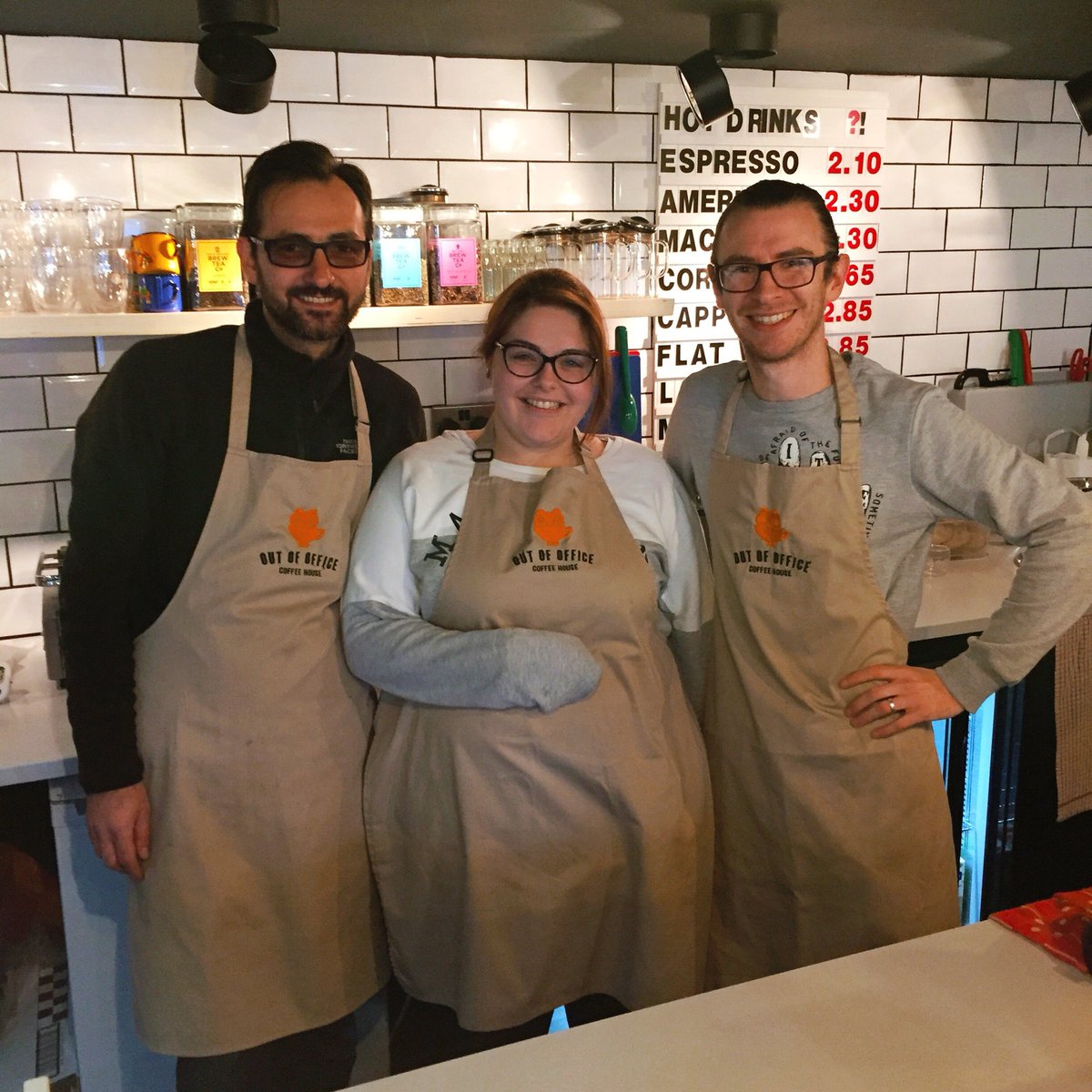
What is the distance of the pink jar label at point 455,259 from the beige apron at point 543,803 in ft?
2.07

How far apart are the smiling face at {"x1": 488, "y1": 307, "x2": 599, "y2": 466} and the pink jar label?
59 cm

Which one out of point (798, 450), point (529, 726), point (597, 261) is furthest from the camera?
point (597, 261)

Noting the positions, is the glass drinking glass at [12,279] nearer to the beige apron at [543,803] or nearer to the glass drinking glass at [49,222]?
the glass drinking glass at [49,222]

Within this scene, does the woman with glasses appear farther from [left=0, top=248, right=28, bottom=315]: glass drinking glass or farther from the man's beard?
[left=0, top=248, right=28, bottom=315]: glass drinking glass

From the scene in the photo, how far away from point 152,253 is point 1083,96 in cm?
210

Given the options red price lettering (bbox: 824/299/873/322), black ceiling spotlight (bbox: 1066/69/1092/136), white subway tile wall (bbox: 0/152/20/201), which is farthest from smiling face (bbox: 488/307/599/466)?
black ceiling spotlight (bbox: 1066/69/1092/136)

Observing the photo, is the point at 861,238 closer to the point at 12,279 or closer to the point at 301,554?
the point at 301,554

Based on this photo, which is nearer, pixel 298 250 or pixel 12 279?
pixel 298 250

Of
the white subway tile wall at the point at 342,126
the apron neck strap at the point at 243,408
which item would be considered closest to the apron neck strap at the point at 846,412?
the apron neck strap at the point at 243,408

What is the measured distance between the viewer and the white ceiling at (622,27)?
181 cm

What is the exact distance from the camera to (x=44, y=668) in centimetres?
199

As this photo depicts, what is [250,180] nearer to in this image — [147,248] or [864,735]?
[147,248]

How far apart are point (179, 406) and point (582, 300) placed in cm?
60

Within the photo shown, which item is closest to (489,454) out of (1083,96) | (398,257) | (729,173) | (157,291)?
(398,257)
